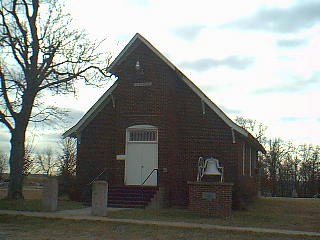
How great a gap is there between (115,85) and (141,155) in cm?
394

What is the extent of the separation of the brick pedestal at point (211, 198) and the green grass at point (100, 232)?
13.4 ft

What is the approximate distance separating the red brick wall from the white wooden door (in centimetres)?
32

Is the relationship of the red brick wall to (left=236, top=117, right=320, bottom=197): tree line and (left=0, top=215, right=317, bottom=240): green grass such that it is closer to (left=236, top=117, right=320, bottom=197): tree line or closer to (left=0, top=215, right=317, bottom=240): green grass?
(left=0, top=215, right=317, bottom=240): green grass

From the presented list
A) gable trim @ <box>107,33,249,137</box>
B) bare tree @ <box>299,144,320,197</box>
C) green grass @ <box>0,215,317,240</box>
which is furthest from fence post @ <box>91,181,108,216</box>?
bare tree @ <box>299,144,320,197</box>

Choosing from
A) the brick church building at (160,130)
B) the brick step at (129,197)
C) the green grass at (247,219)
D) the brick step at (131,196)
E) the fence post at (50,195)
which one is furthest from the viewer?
the brick church building at (160,130)

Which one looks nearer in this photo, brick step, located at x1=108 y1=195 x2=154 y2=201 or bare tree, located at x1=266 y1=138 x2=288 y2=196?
brick step, located at x1=108 y1=195 x2=154 y2=201

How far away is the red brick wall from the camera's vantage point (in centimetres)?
2211

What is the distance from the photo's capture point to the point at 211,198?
59.1 feet

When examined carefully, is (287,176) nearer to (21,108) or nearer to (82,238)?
(21,108)

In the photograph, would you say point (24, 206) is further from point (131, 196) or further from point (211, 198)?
point (211, 198)

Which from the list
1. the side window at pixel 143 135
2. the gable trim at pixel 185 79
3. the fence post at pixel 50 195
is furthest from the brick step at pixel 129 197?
the gable trim at pixel 185 79

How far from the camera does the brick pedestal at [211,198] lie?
58.4 ft

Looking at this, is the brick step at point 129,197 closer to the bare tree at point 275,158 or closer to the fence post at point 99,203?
the fence post at point 99,203

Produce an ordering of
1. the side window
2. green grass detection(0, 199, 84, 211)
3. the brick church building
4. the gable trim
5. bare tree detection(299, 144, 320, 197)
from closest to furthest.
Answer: green grass detection(0, 199, 84, 211)
the gable trim
the brick church building
the side window
bare tree detection(299, 144, 320, 197)
